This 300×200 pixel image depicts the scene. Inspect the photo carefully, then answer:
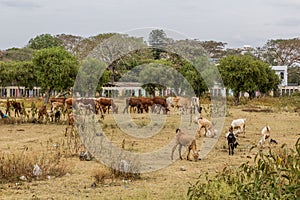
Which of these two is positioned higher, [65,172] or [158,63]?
[158,63]

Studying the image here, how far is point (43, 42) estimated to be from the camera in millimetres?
78125

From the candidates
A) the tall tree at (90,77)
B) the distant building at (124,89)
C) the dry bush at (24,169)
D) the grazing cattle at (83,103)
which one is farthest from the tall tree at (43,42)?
the dry bush at (24,169)

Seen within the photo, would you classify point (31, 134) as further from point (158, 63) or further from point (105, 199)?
point (105, 199)

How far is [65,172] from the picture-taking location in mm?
9367

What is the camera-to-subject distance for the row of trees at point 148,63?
22.1 meters

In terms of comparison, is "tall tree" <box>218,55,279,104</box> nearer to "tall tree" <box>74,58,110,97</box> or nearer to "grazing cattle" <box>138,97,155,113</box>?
"tall tree" <box>74,58,110,97</box>

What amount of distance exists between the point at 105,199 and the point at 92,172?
2.08 meters

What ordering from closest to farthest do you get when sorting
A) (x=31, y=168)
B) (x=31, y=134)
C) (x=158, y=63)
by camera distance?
(x=31, y=168) < (x=31, y=134) < (x=158, y=63)

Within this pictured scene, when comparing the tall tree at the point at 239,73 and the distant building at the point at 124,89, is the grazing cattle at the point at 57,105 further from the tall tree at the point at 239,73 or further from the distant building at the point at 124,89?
the tall tree at the point at 239,73

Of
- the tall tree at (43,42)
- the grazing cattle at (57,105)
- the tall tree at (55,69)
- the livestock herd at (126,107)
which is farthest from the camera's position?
the tall tree at (43,42)

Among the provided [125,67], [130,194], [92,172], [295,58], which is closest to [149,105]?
[125,67]

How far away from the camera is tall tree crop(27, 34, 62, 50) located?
73.8 meters

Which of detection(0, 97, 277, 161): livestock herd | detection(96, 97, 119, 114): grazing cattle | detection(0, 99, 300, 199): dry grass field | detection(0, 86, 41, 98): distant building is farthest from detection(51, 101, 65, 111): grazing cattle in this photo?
detection(0, 86, 41, 98): distant building

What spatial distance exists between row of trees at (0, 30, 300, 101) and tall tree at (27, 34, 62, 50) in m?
4.17
